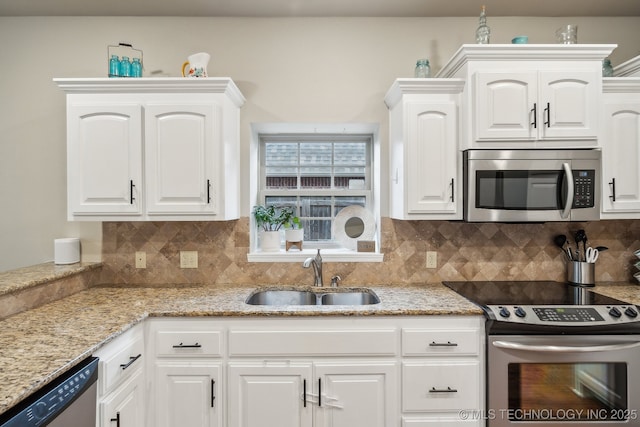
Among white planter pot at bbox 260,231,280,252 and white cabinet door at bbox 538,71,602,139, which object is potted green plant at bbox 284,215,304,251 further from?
white cabinet door at bbox 538,71,602,139

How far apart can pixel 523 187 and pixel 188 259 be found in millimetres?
2132

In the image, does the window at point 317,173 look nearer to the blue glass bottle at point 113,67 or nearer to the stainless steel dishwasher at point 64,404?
the blue glass bottle at point 113,67

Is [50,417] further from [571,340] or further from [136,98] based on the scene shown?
[571,340]

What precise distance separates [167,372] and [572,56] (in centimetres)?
275

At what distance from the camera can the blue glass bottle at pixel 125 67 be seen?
2.28 metres

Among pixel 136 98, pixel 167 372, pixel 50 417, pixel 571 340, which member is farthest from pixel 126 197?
pixel 571 340

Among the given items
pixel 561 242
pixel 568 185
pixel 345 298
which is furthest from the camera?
pixel 561 242

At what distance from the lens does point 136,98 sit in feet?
7.20

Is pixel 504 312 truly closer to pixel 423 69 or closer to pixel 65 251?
pixel 423 69

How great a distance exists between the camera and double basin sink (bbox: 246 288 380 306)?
95.0 inches

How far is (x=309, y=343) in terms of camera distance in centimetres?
191

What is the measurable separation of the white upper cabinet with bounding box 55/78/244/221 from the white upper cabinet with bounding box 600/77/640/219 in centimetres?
227

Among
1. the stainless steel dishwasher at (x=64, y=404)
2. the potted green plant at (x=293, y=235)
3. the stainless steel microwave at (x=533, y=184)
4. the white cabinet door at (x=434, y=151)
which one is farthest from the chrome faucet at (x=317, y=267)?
the stainless steel dishwasher at (x=64, y=404)

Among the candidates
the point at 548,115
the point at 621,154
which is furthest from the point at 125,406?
the point at 621,154
